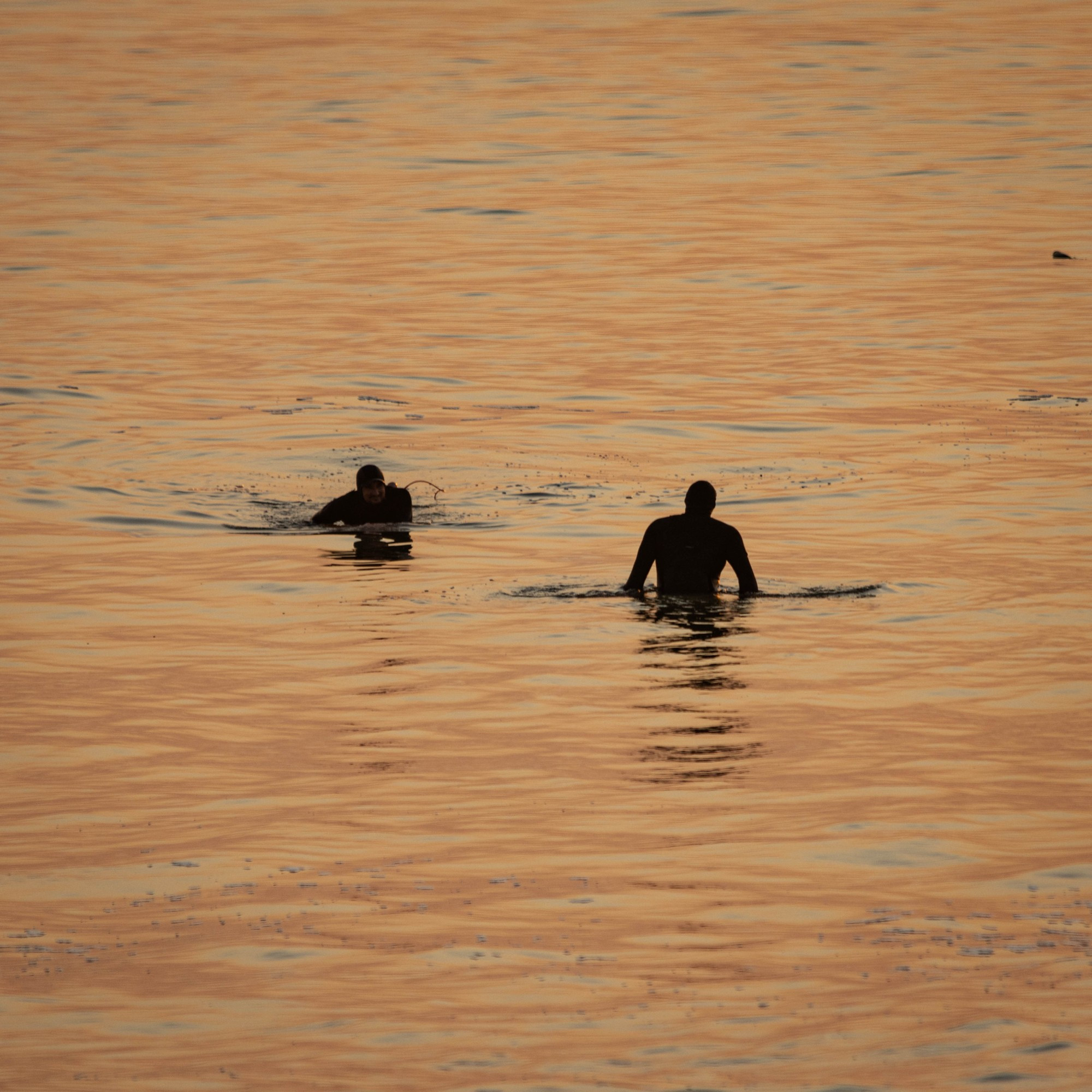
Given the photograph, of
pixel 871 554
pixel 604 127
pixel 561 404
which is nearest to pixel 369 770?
pixel 871 554

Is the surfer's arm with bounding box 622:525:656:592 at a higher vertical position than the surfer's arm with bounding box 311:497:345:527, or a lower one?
lower

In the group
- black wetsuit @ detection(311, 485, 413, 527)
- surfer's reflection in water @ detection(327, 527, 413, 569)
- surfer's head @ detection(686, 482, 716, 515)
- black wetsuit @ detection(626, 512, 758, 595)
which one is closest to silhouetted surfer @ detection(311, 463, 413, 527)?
black wetsuit @ detection(311, 485, 413, 527)

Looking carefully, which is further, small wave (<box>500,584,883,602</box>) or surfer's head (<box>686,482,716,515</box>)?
small wave (<box>500,584,883,602</box>)

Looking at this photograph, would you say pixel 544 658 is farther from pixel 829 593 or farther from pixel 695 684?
pixel 829 593

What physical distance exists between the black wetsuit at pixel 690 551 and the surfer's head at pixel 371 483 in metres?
4.22

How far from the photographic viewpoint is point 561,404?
3061 cm

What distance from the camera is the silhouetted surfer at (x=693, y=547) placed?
17062 mm

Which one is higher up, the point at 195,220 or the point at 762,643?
the point at 195,220

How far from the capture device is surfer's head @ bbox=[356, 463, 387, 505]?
20.6 meters

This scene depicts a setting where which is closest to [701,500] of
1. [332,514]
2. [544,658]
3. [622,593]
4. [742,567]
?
[742,567]

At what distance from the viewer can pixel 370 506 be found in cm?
2117

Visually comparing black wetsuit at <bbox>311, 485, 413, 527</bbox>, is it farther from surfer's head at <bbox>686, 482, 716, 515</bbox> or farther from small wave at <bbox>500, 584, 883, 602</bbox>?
surfer's head at <bbox>686, 482, 716, 515</bbox>

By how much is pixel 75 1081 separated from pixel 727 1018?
273 centimetres

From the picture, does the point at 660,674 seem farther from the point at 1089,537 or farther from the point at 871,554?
the point at 1089,537
